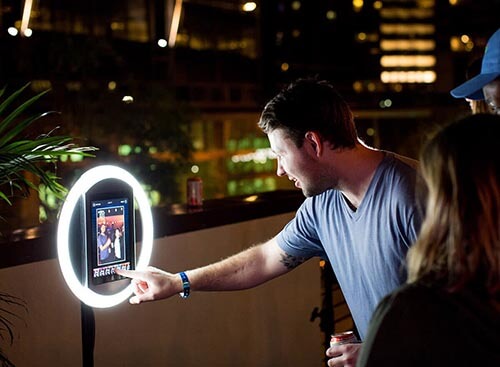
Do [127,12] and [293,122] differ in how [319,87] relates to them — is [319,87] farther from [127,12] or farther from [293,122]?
[127,12]

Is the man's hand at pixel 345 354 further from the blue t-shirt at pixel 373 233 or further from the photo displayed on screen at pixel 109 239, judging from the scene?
the photo displayed on screen at pixel 109 239

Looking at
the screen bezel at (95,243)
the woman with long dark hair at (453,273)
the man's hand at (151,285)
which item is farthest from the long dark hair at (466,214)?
the man's hand at (151,285)

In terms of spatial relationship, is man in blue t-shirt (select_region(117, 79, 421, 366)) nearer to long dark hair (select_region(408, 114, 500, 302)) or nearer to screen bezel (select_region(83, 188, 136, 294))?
screen bezel (select_region(83, 188, 136, 294))

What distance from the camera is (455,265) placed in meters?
1.26

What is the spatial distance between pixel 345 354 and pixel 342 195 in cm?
54

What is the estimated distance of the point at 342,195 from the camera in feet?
7.66

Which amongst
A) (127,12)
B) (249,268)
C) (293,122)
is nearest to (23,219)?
(249,268)

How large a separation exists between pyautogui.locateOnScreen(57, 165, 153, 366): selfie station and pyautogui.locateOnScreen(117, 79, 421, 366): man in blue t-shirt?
62mm

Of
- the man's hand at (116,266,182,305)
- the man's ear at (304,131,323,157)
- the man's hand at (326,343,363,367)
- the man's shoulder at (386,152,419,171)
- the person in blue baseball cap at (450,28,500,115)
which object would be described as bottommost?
the man's hand at (326,343,363,367)

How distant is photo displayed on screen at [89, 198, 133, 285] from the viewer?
2152 millimetres

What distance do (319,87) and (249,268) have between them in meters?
0.68

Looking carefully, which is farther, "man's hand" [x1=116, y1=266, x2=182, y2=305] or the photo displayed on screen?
"man's hand" [x1=116, y1=266, x2=182, y2=305]

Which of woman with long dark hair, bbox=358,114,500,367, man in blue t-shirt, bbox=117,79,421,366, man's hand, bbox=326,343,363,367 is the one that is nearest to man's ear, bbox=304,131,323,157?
man in blue t-shirt, bbox=117,79,421,366

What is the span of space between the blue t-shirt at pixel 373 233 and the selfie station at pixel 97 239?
596mm
